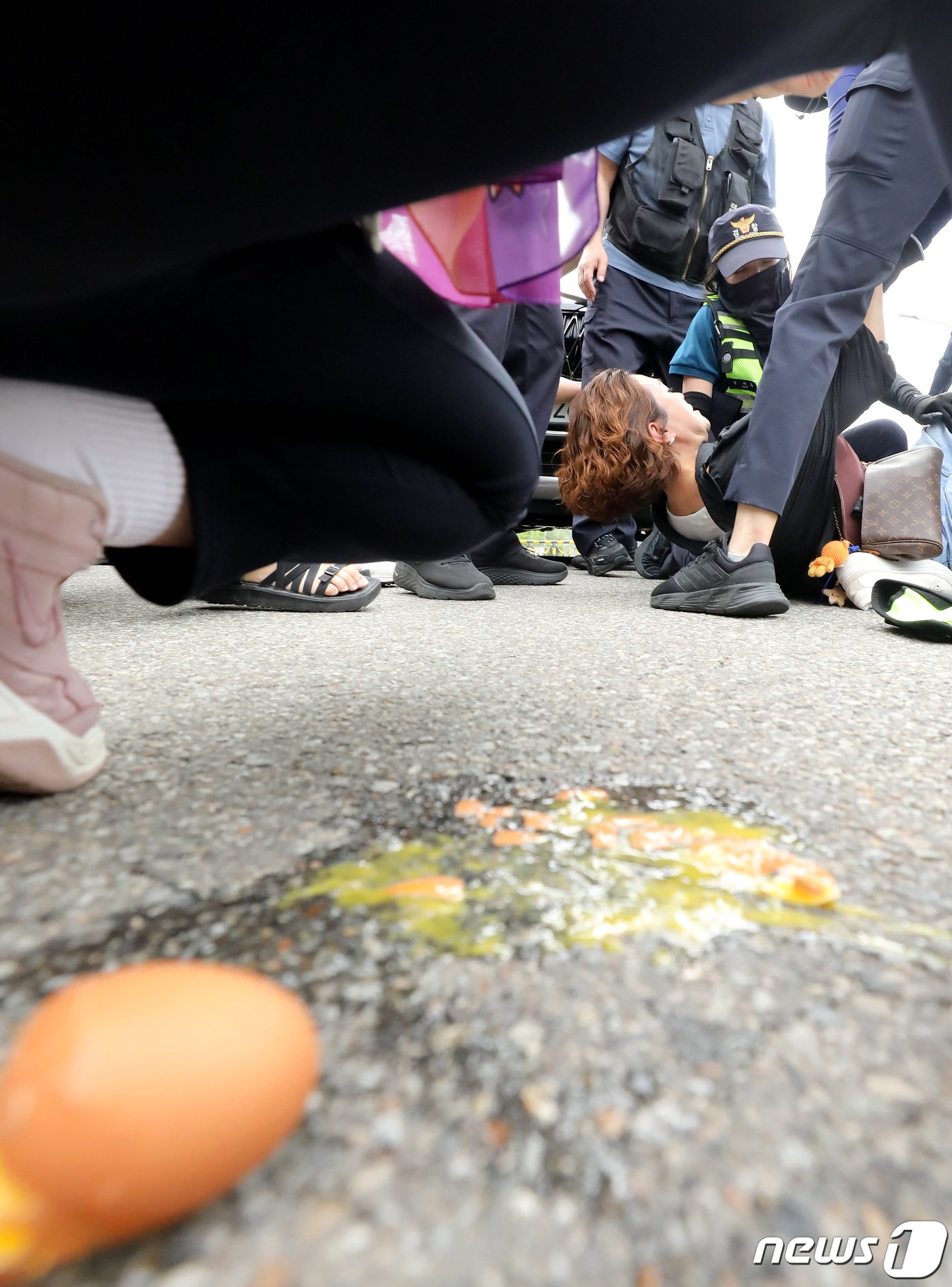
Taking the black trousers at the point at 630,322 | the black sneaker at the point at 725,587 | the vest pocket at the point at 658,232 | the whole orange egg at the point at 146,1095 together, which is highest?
the vest pocket at the point at 658,232

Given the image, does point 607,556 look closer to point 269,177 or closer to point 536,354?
point 536,354

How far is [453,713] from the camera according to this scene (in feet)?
3.10

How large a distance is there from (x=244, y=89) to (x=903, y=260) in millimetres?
2255

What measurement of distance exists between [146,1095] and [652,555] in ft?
10.2

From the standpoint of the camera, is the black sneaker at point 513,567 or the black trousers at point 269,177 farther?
the black sneaker at point 513,567

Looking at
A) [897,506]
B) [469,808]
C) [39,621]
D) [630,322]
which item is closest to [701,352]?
[630,322]

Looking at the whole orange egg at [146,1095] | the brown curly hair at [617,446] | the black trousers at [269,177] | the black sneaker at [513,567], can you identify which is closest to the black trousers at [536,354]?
the brown curly hair at [617,446]

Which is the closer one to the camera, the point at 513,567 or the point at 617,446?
the point at 617,446

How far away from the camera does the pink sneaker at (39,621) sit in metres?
0.56

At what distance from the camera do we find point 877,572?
81.4 inches

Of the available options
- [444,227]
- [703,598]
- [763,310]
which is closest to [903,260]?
[763,310]

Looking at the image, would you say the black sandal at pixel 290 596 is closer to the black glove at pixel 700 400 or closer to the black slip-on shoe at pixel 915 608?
the black slip-on shoe at pixel 915 608

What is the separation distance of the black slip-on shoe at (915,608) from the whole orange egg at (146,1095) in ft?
5.19

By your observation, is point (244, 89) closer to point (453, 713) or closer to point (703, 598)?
point (453, 713)
